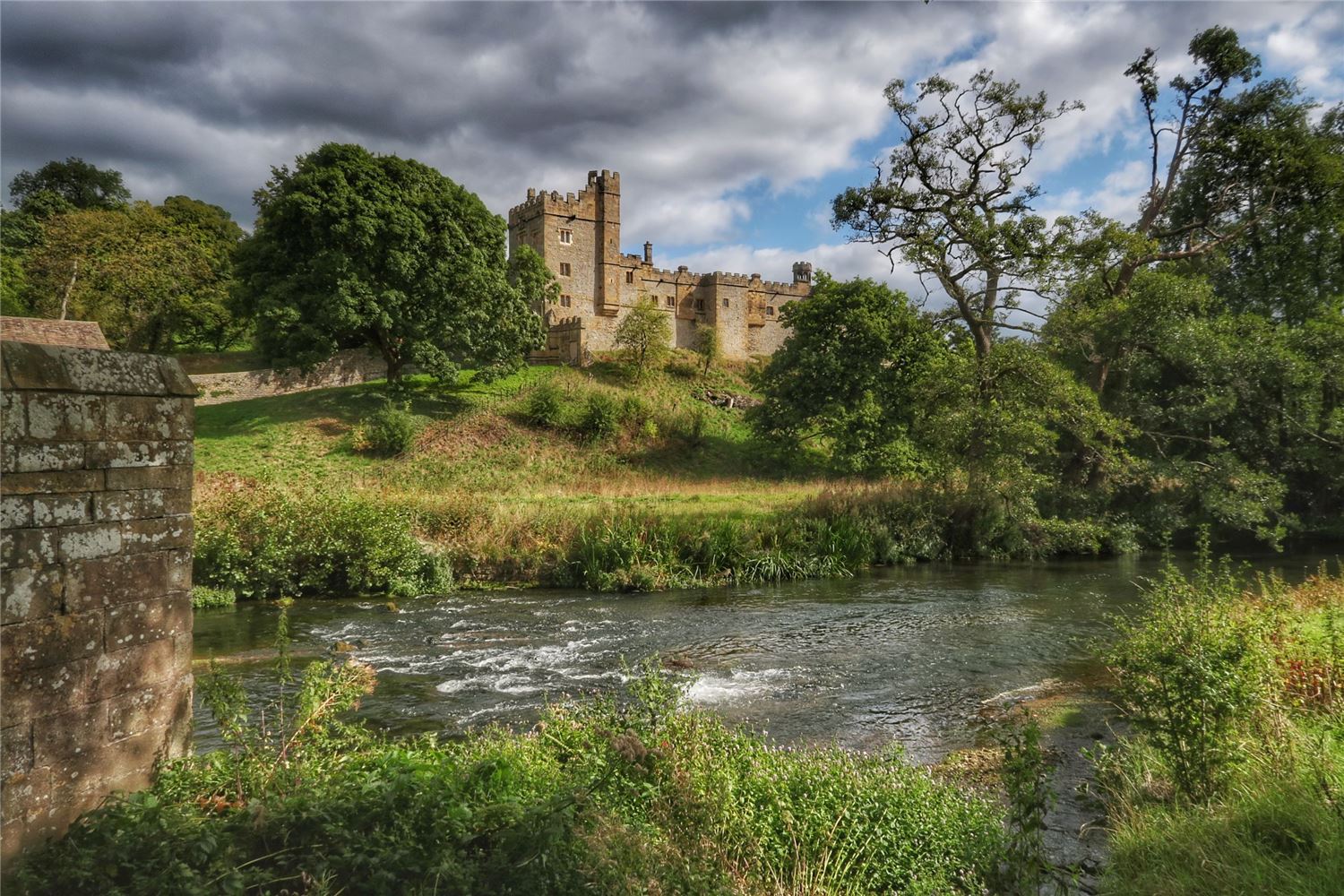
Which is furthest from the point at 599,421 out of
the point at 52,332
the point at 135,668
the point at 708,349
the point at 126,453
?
the point at 135,668

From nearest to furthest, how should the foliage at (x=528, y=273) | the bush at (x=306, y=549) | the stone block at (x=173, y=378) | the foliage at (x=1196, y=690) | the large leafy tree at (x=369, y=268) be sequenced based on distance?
1. the stone block at (x=173, y=378)
2. the foliage at (x=1196, y=690)
3. the bush at (x=306, y=549)
4. the large leafy tree at (x=369, y=268)
5. the foliage at (x=528, y=273)

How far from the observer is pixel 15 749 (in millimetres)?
4117

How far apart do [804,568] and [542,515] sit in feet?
22.7

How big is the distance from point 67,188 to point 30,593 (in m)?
61.8

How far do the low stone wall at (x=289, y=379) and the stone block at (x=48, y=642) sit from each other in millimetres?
30816

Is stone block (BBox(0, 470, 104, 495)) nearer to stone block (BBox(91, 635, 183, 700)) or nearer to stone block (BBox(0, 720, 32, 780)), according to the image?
stone block (BBox(91, 635, 183, 700))

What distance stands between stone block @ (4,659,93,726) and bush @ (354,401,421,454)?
92.6 ft

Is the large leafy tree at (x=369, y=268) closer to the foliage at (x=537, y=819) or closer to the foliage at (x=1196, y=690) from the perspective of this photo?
the foliage at (x=537, y=819)

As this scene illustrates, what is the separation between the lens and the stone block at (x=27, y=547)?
4.10 meters

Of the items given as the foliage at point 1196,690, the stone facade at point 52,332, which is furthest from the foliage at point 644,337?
the foliage at point 1196,690

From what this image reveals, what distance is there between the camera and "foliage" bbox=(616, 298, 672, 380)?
1793 inches

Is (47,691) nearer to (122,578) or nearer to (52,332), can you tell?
(122,578)

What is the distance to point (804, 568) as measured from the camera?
19984mm

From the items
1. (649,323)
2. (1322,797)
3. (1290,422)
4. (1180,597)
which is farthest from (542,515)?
(649,323)
